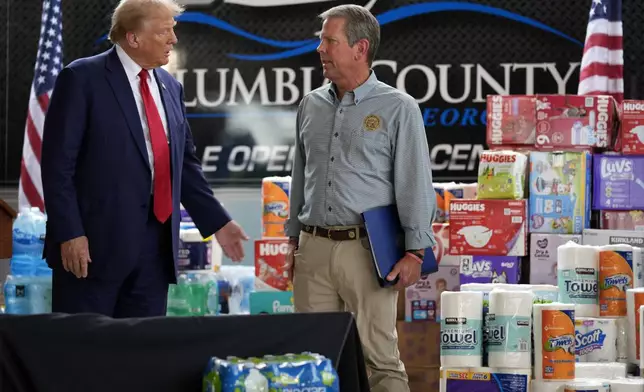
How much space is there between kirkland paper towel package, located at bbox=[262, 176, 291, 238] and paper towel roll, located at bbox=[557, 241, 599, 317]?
1.81 meters

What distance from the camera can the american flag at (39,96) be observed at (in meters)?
7.85

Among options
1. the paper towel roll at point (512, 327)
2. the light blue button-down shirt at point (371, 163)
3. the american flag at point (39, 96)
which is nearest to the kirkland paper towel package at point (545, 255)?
the paper towel roll at point (512, 327)

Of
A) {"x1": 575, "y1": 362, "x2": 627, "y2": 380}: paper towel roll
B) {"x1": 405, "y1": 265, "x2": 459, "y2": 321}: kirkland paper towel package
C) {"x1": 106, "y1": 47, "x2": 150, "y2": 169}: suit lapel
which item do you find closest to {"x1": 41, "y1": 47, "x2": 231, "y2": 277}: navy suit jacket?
{"x1": 106, "y1": 47, "x2": 150, "y2": 169}: suit lapel

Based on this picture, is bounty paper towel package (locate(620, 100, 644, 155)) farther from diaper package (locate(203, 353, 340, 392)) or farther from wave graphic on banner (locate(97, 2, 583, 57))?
diaper package (locate(203, 353, 340, 392))

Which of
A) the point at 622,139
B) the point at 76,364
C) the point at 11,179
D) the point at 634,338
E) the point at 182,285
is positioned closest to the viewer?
the point at 76,364

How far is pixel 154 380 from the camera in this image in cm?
236

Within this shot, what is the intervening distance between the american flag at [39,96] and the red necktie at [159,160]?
14.3 feet

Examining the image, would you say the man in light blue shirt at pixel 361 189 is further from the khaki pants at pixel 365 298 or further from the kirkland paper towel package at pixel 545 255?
the kirkland paper towel package at pixel 545 255

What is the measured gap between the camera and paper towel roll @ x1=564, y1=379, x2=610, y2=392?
4.00m

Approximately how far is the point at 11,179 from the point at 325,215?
4.86 meters

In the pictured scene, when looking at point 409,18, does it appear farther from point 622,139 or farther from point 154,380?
point 154,380

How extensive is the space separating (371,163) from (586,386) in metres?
1.12

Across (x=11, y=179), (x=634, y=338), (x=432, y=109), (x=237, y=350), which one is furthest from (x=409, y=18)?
(x=237, y=350)

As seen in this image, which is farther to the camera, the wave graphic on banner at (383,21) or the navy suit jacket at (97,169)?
the wave graphic on banner at (383,21)
